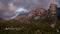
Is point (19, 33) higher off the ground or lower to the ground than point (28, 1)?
lower

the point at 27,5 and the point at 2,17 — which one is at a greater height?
the point at 27,5

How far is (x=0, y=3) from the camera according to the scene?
8.20ft

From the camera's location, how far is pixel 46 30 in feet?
7.94

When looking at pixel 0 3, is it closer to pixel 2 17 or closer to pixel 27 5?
pixel 2 17

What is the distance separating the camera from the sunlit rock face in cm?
248

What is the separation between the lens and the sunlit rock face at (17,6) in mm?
2484

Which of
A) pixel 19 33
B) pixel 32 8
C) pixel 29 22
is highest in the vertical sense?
pixel 32 8

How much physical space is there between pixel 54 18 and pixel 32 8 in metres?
0.35

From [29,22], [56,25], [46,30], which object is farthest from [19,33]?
[56,25]

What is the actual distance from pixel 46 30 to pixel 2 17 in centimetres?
66

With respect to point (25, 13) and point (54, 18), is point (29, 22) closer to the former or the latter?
point (25, 13)

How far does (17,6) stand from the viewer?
8.28 feet

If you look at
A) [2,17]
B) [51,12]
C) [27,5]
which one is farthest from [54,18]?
[2,17]

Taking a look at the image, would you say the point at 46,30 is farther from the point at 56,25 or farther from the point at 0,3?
the point at 0,3
